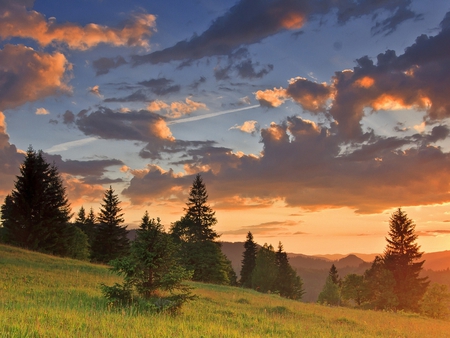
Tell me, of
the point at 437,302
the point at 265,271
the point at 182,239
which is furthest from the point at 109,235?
the point at 437,302

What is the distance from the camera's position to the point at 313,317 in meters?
18.6

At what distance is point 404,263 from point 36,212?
50.9 metres

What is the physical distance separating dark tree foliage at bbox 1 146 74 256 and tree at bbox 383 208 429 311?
46062 millimetres

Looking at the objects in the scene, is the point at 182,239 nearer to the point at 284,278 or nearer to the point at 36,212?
the point at 36,212

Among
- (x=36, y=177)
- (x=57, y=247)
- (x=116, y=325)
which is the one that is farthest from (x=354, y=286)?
(x=116, y=325)

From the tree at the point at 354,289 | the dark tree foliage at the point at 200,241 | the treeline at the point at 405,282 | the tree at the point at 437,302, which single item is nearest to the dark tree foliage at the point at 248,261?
A: the tree at the point at 354,289

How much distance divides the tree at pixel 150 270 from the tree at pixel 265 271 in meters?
67.5

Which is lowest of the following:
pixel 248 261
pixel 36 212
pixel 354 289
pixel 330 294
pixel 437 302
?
pixel 330 294

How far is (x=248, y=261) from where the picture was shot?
303 feet

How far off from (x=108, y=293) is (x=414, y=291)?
50.3 m

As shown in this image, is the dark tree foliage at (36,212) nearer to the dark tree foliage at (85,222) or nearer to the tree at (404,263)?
the dark tree foliage at (85,222)

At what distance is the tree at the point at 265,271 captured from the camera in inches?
3162

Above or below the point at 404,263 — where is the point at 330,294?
below

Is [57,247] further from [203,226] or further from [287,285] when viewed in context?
[287,285]
